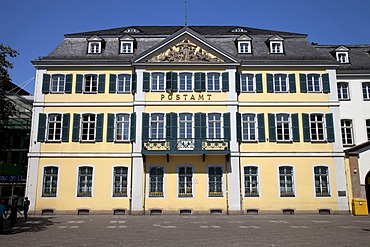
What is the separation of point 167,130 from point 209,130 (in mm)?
2885

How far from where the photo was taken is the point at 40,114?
24406mm

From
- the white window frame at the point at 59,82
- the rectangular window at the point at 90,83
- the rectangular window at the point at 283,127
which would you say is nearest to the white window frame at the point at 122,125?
the rectangular window at the point at 90,83

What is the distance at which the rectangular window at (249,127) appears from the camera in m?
24.2

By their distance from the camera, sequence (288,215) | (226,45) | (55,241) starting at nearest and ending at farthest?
(55,241) → (288,215) → (226,45)

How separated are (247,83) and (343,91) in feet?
24.3

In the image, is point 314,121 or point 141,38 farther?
point 141,38

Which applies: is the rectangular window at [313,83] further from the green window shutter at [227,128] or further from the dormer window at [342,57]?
the green window shutter at [227,128]

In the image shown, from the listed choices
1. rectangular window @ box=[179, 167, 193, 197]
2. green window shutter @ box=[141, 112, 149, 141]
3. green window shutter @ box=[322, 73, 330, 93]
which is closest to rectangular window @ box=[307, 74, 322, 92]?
green window shutter @ box=[322, 73, 330, 93]

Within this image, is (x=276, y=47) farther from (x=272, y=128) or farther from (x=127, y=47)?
(x=127, y=47)

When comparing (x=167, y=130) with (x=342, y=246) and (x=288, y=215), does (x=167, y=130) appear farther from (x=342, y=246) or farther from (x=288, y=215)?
(x=342, y=246)

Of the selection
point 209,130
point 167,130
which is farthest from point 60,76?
point 209,130

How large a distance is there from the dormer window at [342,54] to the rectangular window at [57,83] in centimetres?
2084

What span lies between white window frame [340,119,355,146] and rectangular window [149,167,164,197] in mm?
13376

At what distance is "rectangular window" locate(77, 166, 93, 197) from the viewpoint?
76.7 feet
